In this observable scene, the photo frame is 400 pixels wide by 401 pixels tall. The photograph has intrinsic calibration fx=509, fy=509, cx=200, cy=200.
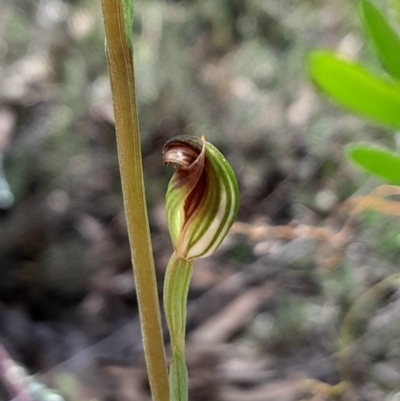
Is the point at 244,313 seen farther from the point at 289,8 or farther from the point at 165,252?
the point at 289,8

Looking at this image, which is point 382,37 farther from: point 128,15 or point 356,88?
point 128,15

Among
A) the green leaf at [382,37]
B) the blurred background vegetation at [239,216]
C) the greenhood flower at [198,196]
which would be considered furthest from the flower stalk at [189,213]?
the blurred background vegetation at [239,216]

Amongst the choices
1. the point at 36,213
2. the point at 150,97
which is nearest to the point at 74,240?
the point at 36,213

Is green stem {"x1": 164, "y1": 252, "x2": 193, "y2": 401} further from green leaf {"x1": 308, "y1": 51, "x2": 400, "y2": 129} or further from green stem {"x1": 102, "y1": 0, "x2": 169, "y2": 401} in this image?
green leaf {"x1": 308, "y1": 51, "x2": 400, "y2": 129}

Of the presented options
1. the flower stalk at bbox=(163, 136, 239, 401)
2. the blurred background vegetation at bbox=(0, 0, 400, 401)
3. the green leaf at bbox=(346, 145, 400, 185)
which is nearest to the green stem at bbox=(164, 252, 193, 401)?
the flower stalk at bbox=(163, 136, 239, 401)

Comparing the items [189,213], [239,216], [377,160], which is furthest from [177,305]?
[239,216]

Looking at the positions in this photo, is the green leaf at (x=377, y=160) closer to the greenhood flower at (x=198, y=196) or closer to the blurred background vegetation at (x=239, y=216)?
the greenhood flower at (x=198, y=196)

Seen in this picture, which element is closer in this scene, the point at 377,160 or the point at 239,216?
the point at 377,160
